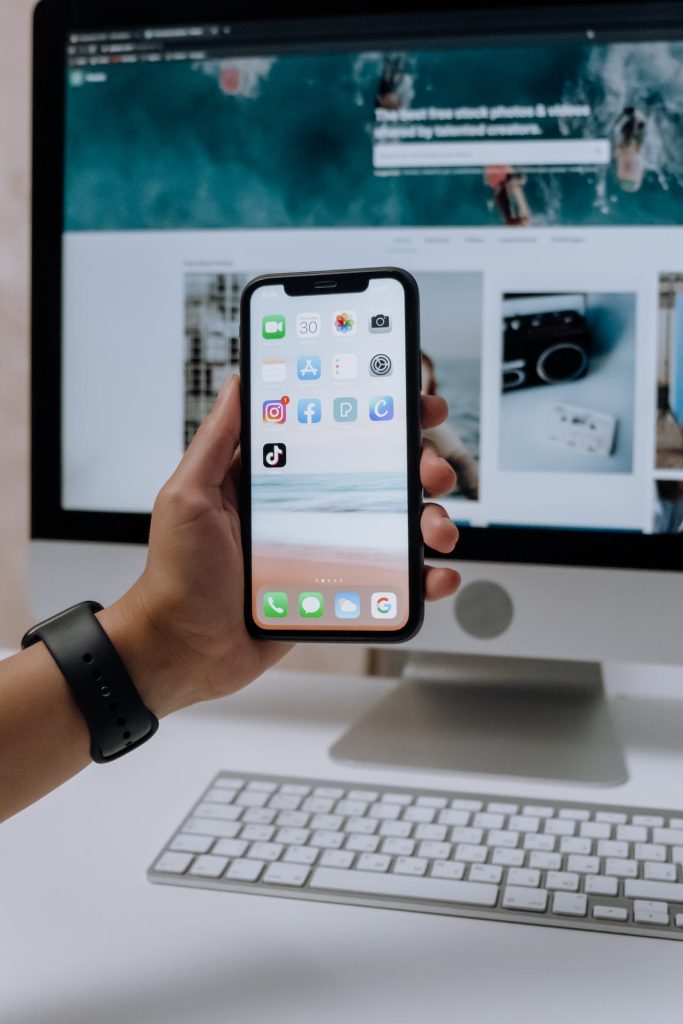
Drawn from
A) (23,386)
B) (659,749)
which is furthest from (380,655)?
(23,386)

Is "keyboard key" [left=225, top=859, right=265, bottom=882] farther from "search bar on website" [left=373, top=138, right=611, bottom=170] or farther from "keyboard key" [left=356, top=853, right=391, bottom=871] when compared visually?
"search bar on website" [left=373, top=138, right=611, bottom=170]

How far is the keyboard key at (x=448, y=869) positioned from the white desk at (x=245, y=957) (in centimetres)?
2

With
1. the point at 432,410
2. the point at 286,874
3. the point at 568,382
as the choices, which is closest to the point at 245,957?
the point at 286,874

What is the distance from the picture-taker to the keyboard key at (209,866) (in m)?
0.40

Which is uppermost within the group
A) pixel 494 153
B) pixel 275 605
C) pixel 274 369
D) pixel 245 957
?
pixel 494 153

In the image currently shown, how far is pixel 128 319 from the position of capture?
64 centimetres

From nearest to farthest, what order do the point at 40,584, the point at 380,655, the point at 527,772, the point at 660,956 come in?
the point at 660,956, the point at 527,772, the point at 40,584, the point at 380,655

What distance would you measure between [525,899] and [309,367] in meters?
0.25

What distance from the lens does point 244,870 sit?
40 cm

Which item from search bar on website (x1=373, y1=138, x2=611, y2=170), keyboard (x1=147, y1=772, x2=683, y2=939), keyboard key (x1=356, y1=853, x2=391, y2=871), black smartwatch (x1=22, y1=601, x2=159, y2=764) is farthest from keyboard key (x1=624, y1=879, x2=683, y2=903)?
search bar on website (x1=373, y1=138, x2=611, y2=170)

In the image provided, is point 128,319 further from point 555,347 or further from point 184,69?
point 555,347

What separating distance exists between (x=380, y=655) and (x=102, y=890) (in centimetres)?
45

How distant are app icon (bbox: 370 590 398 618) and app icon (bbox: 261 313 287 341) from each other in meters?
0.13

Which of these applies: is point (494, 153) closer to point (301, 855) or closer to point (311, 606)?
point (311, 606)
